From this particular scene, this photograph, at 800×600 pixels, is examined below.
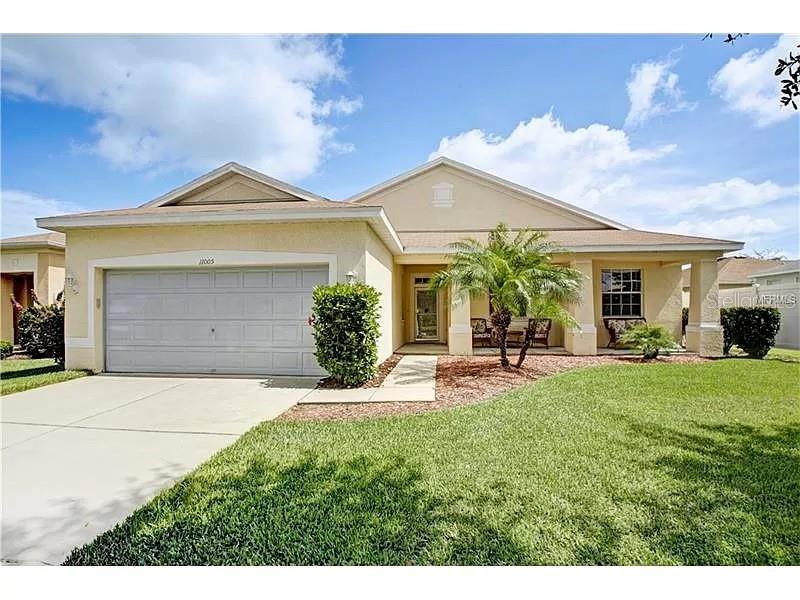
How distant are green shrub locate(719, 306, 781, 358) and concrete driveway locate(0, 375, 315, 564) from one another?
13454 millimetres

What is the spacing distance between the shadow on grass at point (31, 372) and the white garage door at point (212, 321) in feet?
5.14

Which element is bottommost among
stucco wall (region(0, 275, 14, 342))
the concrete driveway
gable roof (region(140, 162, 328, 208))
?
the concrete driveway

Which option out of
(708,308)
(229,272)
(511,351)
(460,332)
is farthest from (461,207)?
(229,272)

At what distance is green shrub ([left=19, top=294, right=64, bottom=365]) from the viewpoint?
11.5 metres

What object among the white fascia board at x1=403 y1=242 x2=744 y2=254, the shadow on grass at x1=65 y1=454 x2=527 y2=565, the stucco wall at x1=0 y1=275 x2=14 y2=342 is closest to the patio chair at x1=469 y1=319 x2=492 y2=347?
the white fascia board at x1=403 y1=242 x2=744 y2=254

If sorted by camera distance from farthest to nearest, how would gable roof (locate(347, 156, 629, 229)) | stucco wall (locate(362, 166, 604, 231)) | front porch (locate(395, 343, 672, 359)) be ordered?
1. stucco wall (locate(362, 166, 604, 231))
2. gable roof (locate(347, 156, 629, 229))
3. front porch (locate(395, 343, 672, 359))

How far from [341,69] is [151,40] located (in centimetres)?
435

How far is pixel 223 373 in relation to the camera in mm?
10188

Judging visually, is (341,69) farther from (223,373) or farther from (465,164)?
(465,164)

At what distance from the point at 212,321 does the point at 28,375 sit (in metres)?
4.68

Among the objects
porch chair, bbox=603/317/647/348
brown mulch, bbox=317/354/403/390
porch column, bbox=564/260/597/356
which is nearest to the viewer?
brown mulch, bbox=317/354/403/390

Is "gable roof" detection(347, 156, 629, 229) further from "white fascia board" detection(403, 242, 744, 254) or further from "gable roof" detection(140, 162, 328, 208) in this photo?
"gable roof" detection(140, 162, 328, 208)

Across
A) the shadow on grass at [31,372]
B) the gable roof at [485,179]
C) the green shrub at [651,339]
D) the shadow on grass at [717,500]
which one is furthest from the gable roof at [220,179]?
the green shrub at [651,339]
